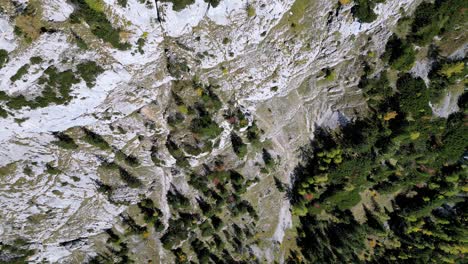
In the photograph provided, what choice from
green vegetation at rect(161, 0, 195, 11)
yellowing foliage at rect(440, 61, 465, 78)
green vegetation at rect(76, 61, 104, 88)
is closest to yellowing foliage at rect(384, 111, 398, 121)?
yellowing foliage at rect(440, 61, 465, 78)

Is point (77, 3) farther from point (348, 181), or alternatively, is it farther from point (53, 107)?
point (348, 181)

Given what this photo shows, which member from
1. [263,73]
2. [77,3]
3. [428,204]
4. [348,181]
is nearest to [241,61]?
[263,73]

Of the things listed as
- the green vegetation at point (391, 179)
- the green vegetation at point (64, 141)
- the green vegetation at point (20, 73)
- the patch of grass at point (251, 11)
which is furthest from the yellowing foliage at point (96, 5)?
the green vegetation at point (391, 179)

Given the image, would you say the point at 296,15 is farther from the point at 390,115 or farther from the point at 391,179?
the point at 391,179

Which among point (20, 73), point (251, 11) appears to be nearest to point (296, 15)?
point (251, 11)

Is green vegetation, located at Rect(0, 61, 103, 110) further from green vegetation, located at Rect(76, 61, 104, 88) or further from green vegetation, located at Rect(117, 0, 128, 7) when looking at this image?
green vegetation, located at Rect(117, 0, 128, 7)

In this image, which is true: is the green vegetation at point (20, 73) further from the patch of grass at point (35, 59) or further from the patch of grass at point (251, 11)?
the patch of grass at point (251, 11)
